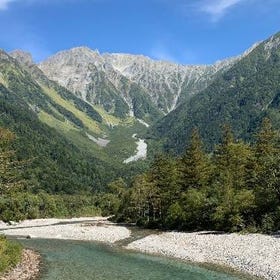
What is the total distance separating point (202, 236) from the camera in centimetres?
7606

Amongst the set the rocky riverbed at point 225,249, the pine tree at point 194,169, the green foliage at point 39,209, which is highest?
the pine tree at point 194,169

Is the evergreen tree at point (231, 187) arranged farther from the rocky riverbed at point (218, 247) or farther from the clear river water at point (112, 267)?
the clear river water at point (112, 267)

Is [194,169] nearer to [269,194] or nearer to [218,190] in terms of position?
[218,190]

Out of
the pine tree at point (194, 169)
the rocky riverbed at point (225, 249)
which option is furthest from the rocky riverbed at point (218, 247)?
the pine tree at point (194, 169)

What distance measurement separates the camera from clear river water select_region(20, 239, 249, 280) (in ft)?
156

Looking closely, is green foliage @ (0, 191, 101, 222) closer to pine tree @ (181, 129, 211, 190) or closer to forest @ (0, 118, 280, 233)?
forest @ (0, 118, 280, 233)

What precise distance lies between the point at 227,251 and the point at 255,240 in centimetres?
708

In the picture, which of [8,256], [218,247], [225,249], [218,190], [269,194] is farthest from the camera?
[218,190]

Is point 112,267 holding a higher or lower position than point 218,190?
lower

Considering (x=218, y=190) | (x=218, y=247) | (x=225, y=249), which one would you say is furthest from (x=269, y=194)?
(x=225, y=249)

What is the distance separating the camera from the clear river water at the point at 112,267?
4741 cm

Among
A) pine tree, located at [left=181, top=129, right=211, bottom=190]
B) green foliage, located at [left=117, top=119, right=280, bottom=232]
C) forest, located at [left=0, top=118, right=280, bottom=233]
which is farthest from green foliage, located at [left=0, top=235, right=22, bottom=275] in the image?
pine tree, located at [left=181, top=129, right=211, bottom=190]

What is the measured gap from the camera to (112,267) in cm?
5303

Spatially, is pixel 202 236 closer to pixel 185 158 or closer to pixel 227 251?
pixel 227 251
